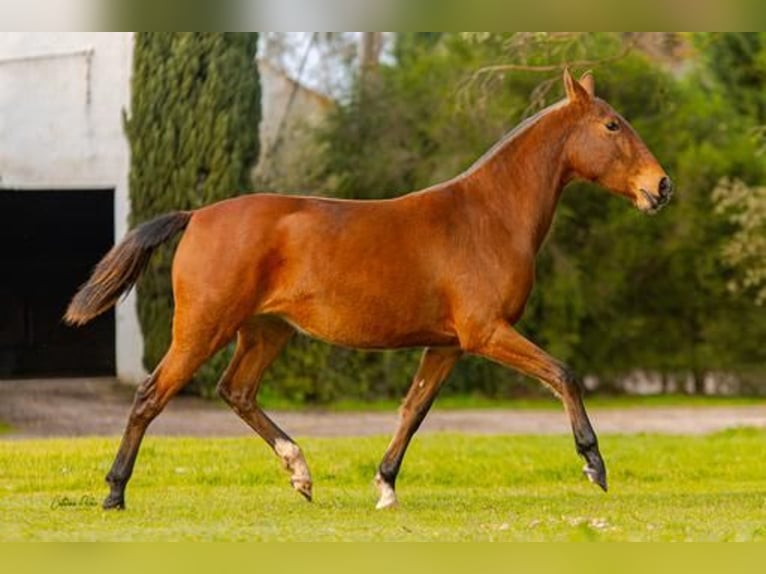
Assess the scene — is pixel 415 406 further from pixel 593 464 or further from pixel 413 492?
pixel 413 492

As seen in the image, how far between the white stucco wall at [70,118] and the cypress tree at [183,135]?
0.93 metres

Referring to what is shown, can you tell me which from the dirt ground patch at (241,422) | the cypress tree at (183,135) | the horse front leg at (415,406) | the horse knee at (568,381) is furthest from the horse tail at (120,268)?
the cypress tree at (183,135)

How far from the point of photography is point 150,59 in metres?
23.3

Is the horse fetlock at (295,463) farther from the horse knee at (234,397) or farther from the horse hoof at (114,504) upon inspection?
the horse hoof at (114,504)

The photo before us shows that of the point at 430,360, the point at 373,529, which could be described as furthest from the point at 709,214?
the point at 373,529

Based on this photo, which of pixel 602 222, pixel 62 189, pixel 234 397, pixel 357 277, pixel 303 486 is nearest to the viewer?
pixel 357 277

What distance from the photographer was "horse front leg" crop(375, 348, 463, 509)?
362 inches

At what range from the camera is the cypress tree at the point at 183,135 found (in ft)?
76.3

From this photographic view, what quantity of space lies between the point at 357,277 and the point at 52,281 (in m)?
17.8

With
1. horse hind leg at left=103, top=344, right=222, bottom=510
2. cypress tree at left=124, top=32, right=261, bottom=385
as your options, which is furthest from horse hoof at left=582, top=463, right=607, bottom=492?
cypress tree at left=124, top=32, right=261, bottom=385

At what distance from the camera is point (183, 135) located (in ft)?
77.3

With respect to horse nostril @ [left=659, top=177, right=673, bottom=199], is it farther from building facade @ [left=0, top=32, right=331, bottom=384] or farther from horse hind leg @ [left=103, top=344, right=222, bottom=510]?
building facade @ [left=0, top=32, right=331, bottom=384]

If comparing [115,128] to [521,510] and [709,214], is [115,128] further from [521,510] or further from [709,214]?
[521,510]

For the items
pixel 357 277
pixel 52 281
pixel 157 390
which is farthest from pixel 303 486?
pixel 52 281
